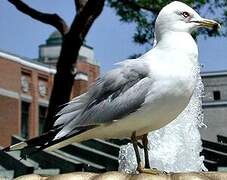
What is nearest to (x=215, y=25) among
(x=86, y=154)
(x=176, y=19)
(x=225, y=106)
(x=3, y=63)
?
(x=176, y=19)

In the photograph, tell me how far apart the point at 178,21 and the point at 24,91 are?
3063 centimetres

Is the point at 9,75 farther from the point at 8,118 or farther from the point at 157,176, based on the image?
the point at 157,176

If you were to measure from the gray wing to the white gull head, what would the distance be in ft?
0.82

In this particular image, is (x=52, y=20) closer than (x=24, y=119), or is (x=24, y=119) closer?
(x=52, y=20)

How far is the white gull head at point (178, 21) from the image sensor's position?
3.47 metres

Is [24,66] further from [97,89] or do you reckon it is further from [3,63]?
[97,89]

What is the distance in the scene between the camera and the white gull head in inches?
137

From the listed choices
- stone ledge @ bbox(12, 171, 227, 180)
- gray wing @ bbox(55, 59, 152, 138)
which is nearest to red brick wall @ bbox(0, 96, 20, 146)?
gray wing @ bbox(55, 59, 152, 138)

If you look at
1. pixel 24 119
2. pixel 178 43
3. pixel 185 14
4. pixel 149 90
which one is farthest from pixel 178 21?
pixel 24 119

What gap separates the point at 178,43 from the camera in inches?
132

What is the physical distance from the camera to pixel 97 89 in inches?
136

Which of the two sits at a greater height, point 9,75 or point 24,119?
point 9,75

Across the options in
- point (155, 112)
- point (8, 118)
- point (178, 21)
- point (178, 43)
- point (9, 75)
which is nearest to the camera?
point (155, 112)

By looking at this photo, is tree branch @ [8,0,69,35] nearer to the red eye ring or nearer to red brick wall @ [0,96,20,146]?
the red eye ring
